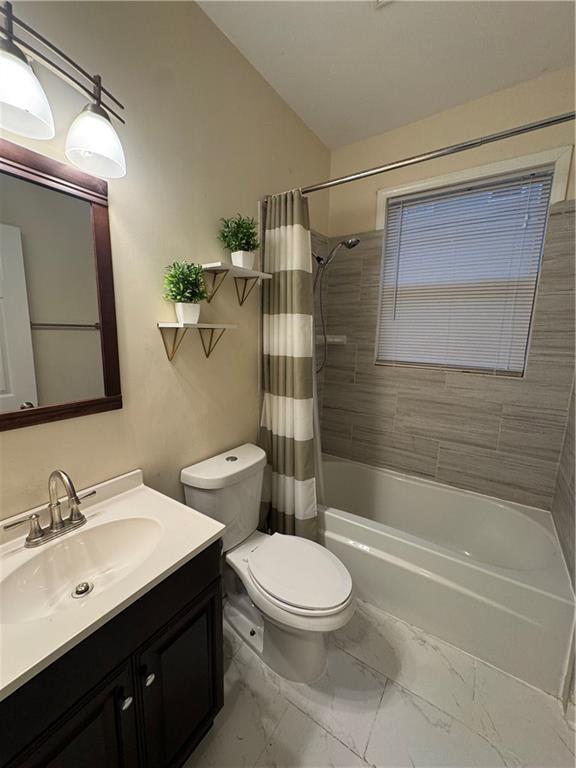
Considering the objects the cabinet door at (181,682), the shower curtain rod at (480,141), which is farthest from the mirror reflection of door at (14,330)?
the shower curtain rod at (480,141)

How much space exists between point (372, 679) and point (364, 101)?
2780 millimetres

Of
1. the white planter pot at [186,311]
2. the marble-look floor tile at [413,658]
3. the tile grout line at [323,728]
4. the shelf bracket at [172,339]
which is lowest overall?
the tile grout line at [323,728]

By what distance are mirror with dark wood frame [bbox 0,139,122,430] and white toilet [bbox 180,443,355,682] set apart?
1.78ft

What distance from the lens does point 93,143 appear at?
0.86m

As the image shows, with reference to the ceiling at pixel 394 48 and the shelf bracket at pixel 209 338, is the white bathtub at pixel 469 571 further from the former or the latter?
the ceiling at pixel 394 48

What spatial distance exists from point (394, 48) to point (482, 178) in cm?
77

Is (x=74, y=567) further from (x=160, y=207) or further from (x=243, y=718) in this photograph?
(x=160, y=207)

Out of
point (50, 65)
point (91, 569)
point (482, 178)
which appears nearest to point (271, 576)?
point (91, 569)

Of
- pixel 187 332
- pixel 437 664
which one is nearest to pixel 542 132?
pixel 187 332

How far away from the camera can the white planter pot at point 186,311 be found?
1191 millimetres

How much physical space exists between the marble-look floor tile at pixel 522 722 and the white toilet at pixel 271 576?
625 millimetres

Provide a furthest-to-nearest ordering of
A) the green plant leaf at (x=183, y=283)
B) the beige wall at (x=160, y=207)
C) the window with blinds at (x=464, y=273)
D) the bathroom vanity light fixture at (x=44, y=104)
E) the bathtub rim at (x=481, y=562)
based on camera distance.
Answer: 1. the window with blinds at (x=464, y=273)
2. the bathtub rim at (x=481, y=562)
3. the green plant leaf at (x=183, y=283)
4. the beige wall at (x=160, y=207)
5. the bathroom vanity light fixture at (x=44, y=104)

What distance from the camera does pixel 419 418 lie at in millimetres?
2090

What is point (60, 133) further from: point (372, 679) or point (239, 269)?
point (372, 679)
